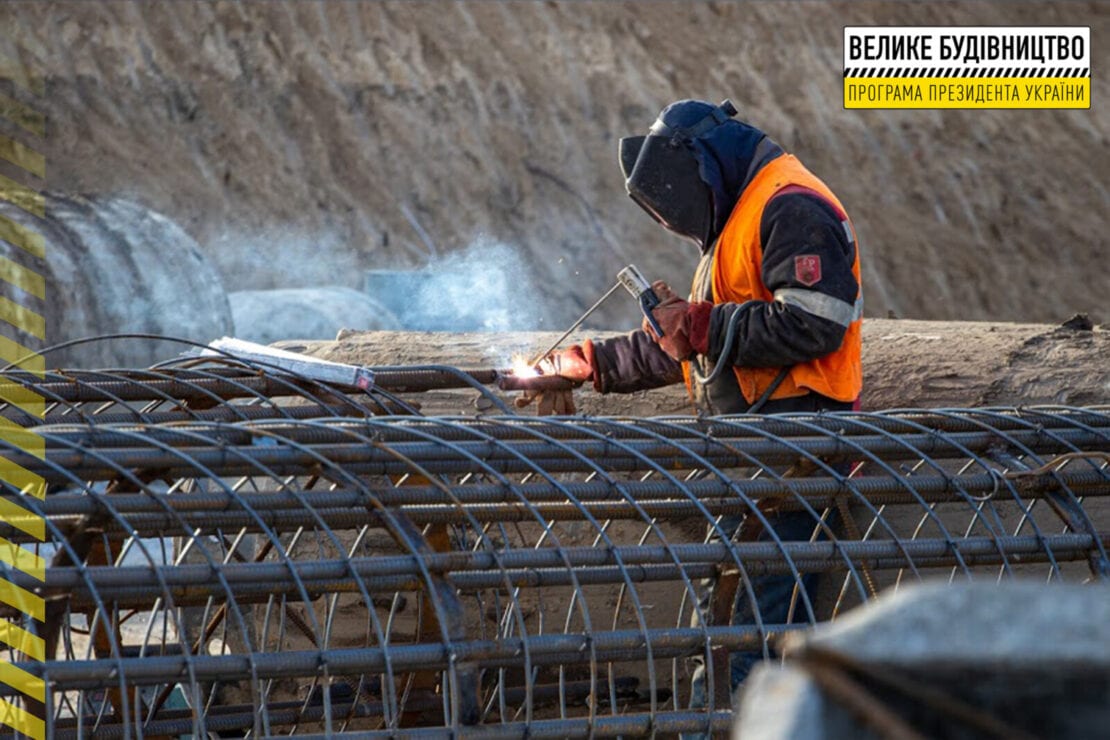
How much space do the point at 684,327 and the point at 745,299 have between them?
26cm

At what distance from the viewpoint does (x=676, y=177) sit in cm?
456

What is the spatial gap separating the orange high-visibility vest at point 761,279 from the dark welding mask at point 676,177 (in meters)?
0.12

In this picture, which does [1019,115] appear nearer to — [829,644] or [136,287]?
[136,287]

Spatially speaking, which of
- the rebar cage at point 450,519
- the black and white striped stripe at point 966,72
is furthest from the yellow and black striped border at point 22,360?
the black and white striped stripe at point 966,72

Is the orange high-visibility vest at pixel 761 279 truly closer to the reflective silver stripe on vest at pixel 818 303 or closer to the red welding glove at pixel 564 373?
the reflective silver stripe on vest at pixel 818 303

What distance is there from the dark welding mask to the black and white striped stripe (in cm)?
1218

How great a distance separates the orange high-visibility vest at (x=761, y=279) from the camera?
4340mm

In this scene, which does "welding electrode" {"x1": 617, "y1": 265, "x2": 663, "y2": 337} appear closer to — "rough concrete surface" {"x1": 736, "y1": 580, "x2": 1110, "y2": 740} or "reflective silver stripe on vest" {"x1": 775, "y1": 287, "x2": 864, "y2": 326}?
"reflective silver stripe on vest" {"x1": 775, "y1": 287, "x2": 864, "y2": 326}

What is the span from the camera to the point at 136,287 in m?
9.65

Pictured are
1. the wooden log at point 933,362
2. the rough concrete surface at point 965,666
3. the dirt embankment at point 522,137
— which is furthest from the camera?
the dirt embankment at point 522,137

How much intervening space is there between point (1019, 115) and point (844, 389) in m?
13.5

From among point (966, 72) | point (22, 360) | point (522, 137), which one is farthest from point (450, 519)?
point (966, 72)

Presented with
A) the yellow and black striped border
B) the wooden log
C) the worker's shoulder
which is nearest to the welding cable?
the worker's shoulder

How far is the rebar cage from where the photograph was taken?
9.83 ft
